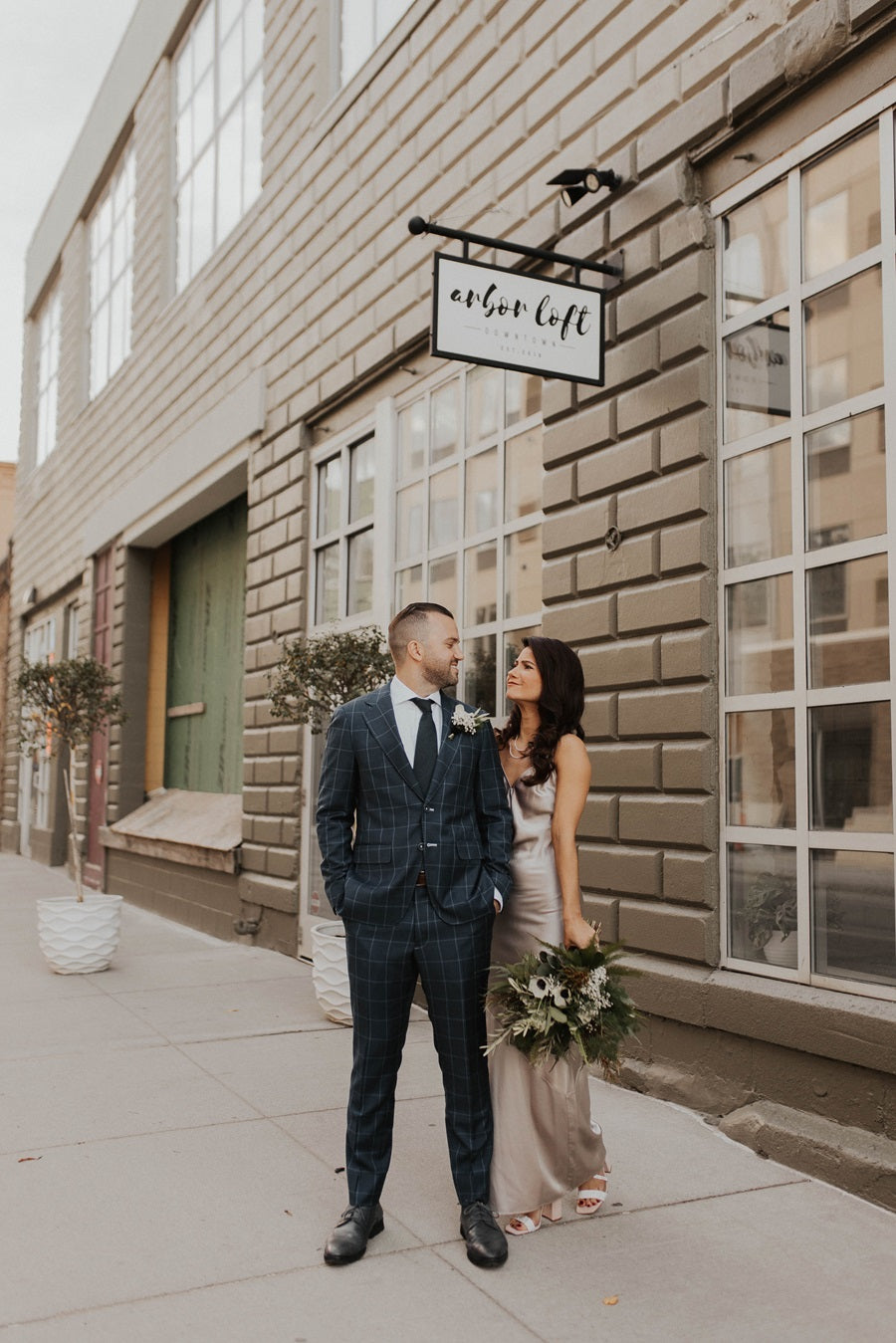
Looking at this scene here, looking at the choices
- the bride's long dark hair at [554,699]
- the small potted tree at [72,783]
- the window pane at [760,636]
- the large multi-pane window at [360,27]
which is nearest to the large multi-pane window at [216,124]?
the large multi-pane window at [360,27]

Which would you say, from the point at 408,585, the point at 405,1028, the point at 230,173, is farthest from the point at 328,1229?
the point at 230,173

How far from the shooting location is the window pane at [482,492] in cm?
709

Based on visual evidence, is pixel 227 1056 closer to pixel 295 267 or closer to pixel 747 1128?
pixel 747 1128

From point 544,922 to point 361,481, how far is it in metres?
5.44

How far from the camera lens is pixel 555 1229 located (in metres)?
3.88

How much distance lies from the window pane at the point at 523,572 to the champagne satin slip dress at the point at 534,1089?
8.69ft

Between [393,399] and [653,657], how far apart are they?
11.8ft

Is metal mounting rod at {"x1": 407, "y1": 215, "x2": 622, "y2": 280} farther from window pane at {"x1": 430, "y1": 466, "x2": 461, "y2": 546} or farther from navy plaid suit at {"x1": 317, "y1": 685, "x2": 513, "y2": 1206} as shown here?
navy plaid suit at {"x1": 317, "y1": 685, "x2": 513, "y2": 1206}

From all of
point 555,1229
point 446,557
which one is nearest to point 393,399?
point 446,557

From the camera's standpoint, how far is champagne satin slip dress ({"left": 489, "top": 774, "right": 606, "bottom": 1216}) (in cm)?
382

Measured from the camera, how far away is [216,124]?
12.3 m

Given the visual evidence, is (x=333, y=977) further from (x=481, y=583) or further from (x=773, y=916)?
(x=773, y=916)

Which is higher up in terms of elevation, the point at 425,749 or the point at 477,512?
the point at 477,512

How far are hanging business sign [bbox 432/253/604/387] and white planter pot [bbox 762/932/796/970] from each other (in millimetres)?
2534
